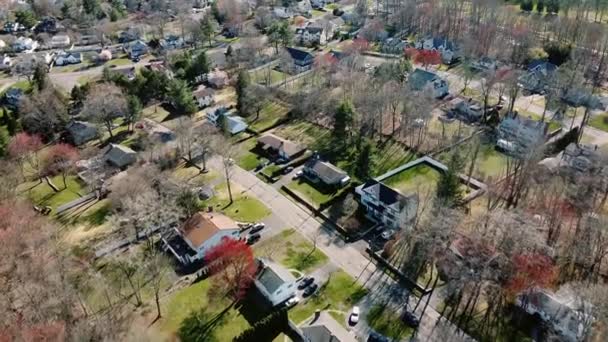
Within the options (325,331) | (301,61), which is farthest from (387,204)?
(301,61)

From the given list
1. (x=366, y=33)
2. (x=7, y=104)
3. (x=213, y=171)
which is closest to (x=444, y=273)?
(x=213, y=171)

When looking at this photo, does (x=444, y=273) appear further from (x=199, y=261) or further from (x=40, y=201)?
(x=40, y=201)

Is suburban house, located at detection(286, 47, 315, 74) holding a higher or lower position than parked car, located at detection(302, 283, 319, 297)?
higher

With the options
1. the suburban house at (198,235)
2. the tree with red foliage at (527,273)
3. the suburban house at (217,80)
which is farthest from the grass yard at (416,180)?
the suburban house at (217,80)

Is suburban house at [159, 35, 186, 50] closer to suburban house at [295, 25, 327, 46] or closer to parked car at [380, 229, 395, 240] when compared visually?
suburban house at [295, 25, 327, 46]

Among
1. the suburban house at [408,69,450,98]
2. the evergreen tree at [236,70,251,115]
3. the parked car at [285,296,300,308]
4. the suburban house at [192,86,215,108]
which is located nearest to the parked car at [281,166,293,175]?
the evergreen tree at [236,70,251,115]

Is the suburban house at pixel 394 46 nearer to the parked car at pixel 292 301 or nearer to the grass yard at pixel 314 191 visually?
the grass yard at pixel 314 191
